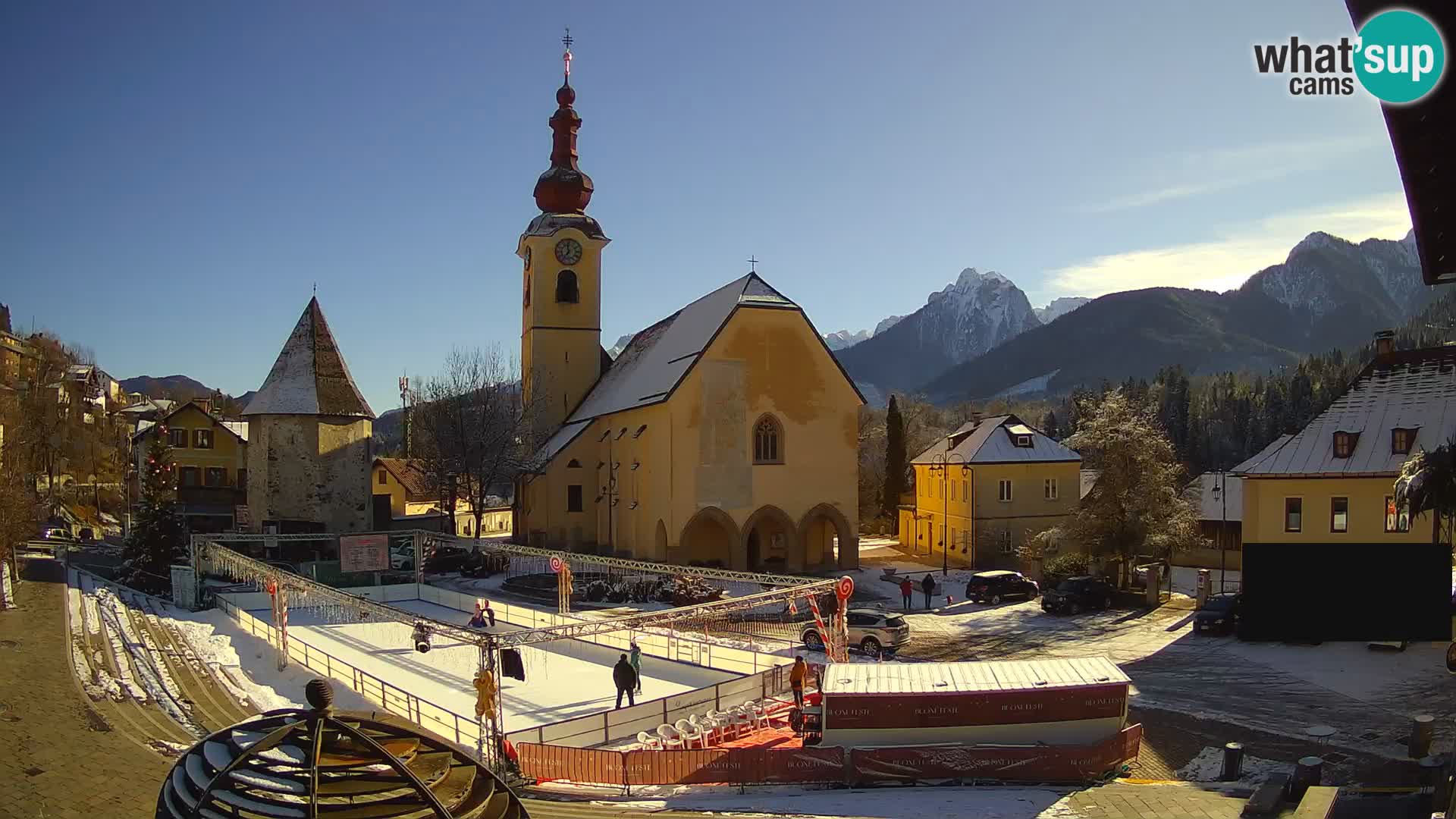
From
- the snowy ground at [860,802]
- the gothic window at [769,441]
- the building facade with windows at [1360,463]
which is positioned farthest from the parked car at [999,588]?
the snowy ground at [860,802]

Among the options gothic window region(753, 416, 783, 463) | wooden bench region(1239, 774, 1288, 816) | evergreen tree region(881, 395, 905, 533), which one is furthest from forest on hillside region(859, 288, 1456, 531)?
wooden bench region(1239, 774, 1288, 816)

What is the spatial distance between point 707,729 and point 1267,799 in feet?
30.3

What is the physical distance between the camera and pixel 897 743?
1578cm

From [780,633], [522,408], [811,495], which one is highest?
[522,408]

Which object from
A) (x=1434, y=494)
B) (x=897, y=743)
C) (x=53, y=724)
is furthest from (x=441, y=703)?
(x=1434, y=494)

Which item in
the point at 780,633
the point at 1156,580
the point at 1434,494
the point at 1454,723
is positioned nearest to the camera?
the point at 1434,494

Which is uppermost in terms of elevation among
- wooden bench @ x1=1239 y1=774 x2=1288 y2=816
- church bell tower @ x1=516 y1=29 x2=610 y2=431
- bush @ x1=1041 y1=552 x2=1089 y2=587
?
church bell tower @ x1=516 y1=29 x2=610 y2=431

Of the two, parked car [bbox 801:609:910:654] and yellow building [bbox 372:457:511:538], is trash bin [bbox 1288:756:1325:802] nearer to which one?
parked car [bbox 801:609:910:654]

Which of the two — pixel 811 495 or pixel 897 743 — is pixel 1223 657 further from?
pixel 811 495

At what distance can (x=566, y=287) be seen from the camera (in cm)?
5584

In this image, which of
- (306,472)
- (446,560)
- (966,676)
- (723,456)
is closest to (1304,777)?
(966,676)

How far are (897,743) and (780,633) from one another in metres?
13.5

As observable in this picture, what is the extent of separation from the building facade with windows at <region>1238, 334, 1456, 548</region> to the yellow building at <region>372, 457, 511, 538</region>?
43730 millimetres

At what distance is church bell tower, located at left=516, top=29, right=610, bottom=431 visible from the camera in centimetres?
5516
